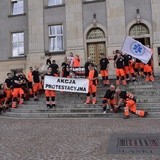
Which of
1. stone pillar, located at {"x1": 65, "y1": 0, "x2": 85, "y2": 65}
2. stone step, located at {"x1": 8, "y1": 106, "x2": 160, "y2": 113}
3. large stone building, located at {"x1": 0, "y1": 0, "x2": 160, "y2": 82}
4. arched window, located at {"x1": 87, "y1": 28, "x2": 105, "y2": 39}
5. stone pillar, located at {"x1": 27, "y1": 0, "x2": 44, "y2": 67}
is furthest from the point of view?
stone pillar, located at {"x1": 27, "y1": 0, "x2": 44, "y2": 67}

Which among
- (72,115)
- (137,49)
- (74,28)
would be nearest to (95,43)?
(74,28)

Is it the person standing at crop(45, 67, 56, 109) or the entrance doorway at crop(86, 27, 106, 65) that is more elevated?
the entrance doorway at crop(86, 27, 106, 65)

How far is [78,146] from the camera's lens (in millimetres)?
8609

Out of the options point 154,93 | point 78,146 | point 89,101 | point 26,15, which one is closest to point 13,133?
point 78,146

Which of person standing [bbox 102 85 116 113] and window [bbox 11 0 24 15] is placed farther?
window [bbox 11 0 24 15]

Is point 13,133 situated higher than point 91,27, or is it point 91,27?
point 91,27

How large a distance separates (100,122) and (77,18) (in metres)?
14.0

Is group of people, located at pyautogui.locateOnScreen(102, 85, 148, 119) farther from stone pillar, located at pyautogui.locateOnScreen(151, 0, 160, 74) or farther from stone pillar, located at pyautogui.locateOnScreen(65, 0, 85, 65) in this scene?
stone pillar, located at pyautogui.locateOnScreen(65, 0, 85, 65)

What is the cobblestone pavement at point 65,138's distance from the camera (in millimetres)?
7672

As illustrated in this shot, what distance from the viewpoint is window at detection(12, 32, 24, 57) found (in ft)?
91.1

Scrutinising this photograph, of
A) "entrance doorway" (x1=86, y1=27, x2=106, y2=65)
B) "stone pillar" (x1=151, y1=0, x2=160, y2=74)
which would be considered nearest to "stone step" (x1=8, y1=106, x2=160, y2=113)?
"stone pillar" (x1=151, y1=0, x2=160, y2=74)

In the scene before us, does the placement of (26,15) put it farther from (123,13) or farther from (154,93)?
(154,93)

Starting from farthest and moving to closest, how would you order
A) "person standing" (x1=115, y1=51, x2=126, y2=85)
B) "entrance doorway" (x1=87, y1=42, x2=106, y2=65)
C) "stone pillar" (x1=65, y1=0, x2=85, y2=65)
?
"entrance doorway" (x1=87, y1=42, x2=106, y2=65)
"stone pillar" (x1=65, y1=0, x2=85, y2=65)
"person standing" (x1=115, y1=51, x2=126, y2=85)

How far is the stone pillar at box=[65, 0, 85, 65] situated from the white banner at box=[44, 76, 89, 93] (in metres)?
7.80
